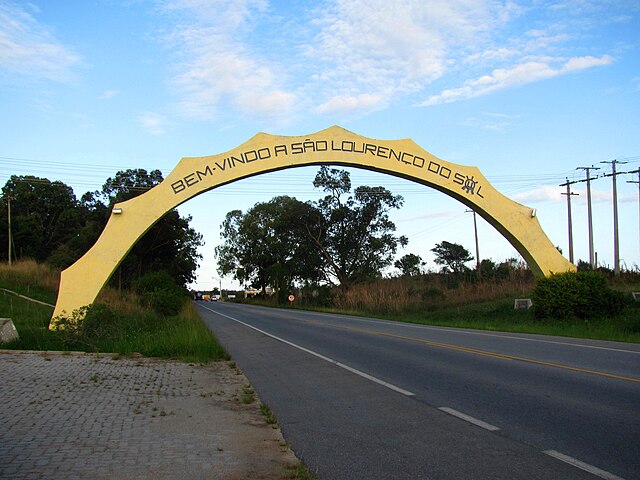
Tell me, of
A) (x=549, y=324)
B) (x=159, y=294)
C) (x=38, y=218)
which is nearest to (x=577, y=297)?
(x=549, y=324)

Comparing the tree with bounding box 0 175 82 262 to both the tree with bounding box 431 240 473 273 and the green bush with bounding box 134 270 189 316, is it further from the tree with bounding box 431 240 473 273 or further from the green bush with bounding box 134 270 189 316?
the tree with bounding box 431 240 473 273

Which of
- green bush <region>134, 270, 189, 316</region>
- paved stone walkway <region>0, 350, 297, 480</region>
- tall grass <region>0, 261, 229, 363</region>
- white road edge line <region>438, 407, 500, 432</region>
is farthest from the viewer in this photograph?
green bush <region>134, 270, 189, 316</region>

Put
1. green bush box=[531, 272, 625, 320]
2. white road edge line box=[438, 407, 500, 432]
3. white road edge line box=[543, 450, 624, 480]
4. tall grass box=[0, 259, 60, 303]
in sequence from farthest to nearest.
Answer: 1. tall grass box=[0, 259, 60, 303]
2. green bush box=[531, 272, 625, 320]
3. white road edge line box=[438, 407, 500, 432]
4. white road edge line box=[543, 450, 624, 480]

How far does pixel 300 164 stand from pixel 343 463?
645 inches

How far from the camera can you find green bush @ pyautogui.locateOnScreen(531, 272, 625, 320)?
22.7 m

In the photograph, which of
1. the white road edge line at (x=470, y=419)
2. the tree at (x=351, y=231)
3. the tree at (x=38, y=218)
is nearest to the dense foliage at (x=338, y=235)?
the tree at (x=351, y=231)

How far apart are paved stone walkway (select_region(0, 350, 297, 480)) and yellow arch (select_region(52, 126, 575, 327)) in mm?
7583

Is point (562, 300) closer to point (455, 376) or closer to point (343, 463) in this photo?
point (455, 376)

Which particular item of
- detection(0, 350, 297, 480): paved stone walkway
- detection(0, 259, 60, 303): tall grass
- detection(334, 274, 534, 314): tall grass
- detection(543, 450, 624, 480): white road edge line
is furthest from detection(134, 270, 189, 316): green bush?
detection(543, 450, 624, 480): white road edge line

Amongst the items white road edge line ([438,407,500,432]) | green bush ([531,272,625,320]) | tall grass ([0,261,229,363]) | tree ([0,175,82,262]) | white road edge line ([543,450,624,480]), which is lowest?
white road edge line ([543,450,624,480])

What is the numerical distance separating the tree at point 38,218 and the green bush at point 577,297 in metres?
47.9

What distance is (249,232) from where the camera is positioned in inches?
3671

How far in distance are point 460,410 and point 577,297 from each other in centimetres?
1681

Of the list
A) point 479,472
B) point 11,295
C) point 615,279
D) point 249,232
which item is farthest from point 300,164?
point 249,232
